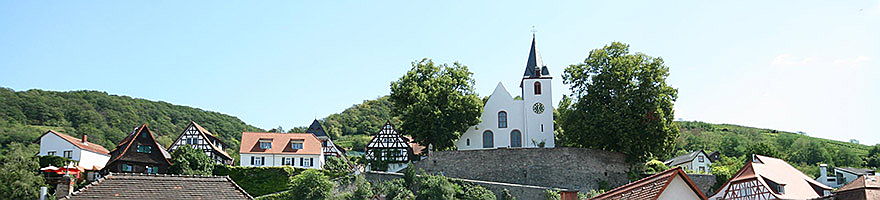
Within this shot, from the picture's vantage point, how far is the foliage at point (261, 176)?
146 feet

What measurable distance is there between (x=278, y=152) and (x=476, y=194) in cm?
1619

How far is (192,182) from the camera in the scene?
737 inches

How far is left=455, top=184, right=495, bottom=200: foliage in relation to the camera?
39.0m

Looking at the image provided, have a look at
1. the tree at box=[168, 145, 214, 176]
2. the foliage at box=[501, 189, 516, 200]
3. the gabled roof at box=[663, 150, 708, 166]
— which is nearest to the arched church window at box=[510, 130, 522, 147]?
the foliage at box=[501, 189, 516, 200]

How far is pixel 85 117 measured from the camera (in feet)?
265

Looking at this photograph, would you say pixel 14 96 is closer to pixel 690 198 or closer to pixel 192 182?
pixel 192 182

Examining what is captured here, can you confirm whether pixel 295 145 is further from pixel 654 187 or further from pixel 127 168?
pixel 654 187

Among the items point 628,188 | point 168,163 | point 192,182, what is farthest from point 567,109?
point 628,188

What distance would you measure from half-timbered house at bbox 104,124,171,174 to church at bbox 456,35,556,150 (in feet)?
57.3

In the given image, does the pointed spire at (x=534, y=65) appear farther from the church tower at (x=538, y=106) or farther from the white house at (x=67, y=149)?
the white house at (x=67, y=149)

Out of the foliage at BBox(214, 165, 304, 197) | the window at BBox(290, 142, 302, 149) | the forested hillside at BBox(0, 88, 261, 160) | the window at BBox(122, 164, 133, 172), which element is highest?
the forested hillside at BBox(0, 88, 261, 160)

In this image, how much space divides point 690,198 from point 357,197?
2936 cm

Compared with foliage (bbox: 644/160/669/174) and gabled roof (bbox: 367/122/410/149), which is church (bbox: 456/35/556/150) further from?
foliage (bbox: 644/160/669/174)

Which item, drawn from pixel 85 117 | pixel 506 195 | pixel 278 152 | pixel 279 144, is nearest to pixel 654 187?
pixel 506 195
